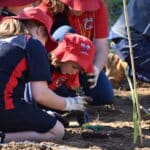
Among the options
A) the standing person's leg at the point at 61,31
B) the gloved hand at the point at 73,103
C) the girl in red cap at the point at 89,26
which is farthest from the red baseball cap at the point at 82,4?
the gloved hand at the point at 73,103

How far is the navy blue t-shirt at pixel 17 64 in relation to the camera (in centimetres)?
314

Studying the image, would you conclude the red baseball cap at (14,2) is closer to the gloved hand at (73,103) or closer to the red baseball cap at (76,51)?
the red baseball cap at (76,51)

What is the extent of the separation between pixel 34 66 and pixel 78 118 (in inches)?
30.7

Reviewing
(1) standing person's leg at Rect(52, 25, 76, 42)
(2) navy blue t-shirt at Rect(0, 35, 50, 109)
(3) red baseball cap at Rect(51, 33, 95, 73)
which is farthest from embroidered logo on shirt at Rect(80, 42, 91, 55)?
(1) standing person's leg at Rect(52, 25, 76, 42)

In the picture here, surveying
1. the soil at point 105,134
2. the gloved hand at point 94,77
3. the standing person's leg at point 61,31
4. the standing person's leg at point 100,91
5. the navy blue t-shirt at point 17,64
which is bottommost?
the soil at point 105,134

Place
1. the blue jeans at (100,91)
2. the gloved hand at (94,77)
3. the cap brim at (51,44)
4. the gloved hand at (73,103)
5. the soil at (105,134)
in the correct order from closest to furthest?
1. the soil at (105,134)
2. the gloved hand at (73,103)
3. the cap brim at (51,44)
4. the gloved hand at (94,77)
5. the blue jeans at (100,91)

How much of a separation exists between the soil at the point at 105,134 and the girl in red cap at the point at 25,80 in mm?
164

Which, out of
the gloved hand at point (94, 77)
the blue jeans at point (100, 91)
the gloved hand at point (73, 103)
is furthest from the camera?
the blue jeans at point (100, 91)

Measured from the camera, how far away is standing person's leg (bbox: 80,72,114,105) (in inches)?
177

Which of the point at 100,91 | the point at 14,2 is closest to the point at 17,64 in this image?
the point at 14,2

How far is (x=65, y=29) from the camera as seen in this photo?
4.12m

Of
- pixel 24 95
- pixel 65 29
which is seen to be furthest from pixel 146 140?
pixel 65 29

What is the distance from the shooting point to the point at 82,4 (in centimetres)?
420

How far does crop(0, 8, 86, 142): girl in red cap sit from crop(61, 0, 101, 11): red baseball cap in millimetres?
811
